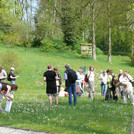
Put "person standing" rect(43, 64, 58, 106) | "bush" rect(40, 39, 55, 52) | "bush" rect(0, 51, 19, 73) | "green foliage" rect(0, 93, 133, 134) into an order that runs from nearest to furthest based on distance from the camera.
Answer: "green foliage" rect(0, 93, 133, 134), "person standing" rect(43, 64, 58, 106), "bush" rect(0, 51, 19, 73), "bush" rect(40, 39, 55, 52)

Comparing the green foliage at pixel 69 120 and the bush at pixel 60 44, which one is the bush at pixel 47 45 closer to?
the bush at pixel 60 44

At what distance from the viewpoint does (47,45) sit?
4306cm

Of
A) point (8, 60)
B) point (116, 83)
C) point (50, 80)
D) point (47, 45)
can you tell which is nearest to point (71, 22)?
point (47, 45)

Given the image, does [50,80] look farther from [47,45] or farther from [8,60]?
[47,45]

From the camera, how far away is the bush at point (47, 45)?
42.6 metres

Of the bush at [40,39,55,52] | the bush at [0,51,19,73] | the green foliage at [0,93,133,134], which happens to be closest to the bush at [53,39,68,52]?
the bush at [40,39,55,52]

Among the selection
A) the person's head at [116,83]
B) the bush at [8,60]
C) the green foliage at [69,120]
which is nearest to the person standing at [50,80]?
the green foliage at [69,120]

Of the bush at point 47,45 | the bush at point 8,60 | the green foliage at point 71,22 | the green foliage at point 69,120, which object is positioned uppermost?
Result: the green foliage at point 71,22

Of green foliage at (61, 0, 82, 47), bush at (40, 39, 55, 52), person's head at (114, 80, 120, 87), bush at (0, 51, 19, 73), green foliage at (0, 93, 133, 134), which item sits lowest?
green foliage at (0, 93, 133, 134)

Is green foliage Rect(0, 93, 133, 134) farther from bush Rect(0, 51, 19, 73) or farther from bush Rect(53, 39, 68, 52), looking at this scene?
bush Rect(53, 39, 68, 52)

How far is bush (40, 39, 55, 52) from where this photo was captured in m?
42.6

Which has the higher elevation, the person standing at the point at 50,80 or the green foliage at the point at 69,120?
the person standing at the point at 50,80

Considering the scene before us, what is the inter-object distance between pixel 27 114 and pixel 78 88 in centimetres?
717

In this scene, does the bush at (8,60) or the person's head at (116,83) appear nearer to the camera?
the person's head at (116,83)
